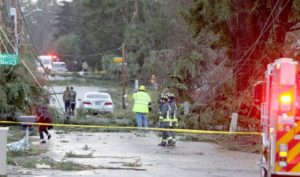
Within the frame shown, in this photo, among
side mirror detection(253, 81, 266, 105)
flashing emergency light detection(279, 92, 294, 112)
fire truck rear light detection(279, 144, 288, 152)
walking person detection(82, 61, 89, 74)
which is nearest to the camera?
flashing emergency light detection(279, 92, 294, 112)

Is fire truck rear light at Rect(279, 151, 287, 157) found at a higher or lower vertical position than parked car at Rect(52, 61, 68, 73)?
lower

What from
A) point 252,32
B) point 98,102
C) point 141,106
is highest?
point 252,32

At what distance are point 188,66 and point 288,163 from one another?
17614 millimetres

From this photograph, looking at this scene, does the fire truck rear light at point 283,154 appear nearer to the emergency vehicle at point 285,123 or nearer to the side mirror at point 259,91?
the emergency vehicle at point 285,123

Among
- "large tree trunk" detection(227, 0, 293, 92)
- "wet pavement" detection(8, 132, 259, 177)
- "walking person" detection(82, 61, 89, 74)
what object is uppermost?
"walking person" detection(82, 61, 89, 74)

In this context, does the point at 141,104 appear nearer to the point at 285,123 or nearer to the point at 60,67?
the point at 285,123

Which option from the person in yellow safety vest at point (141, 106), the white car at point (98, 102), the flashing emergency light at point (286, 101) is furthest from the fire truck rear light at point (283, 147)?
the white car at point (98, 102)

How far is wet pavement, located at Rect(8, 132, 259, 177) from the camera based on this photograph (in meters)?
13.2

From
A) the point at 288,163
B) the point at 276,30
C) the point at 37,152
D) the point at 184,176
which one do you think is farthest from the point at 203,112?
the point at 288,163

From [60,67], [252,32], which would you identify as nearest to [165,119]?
[252,32]

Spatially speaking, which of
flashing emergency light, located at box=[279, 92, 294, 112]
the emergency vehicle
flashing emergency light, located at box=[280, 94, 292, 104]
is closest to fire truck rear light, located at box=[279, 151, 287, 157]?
the emergency vehicle

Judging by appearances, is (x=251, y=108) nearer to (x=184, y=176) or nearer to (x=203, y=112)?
(x=203, y=112)

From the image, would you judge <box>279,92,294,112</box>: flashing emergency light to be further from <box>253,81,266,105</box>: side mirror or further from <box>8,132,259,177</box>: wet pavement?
<box>8,132,259,177</box>: wet pavement

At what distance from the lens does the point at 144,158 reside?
15.6m
